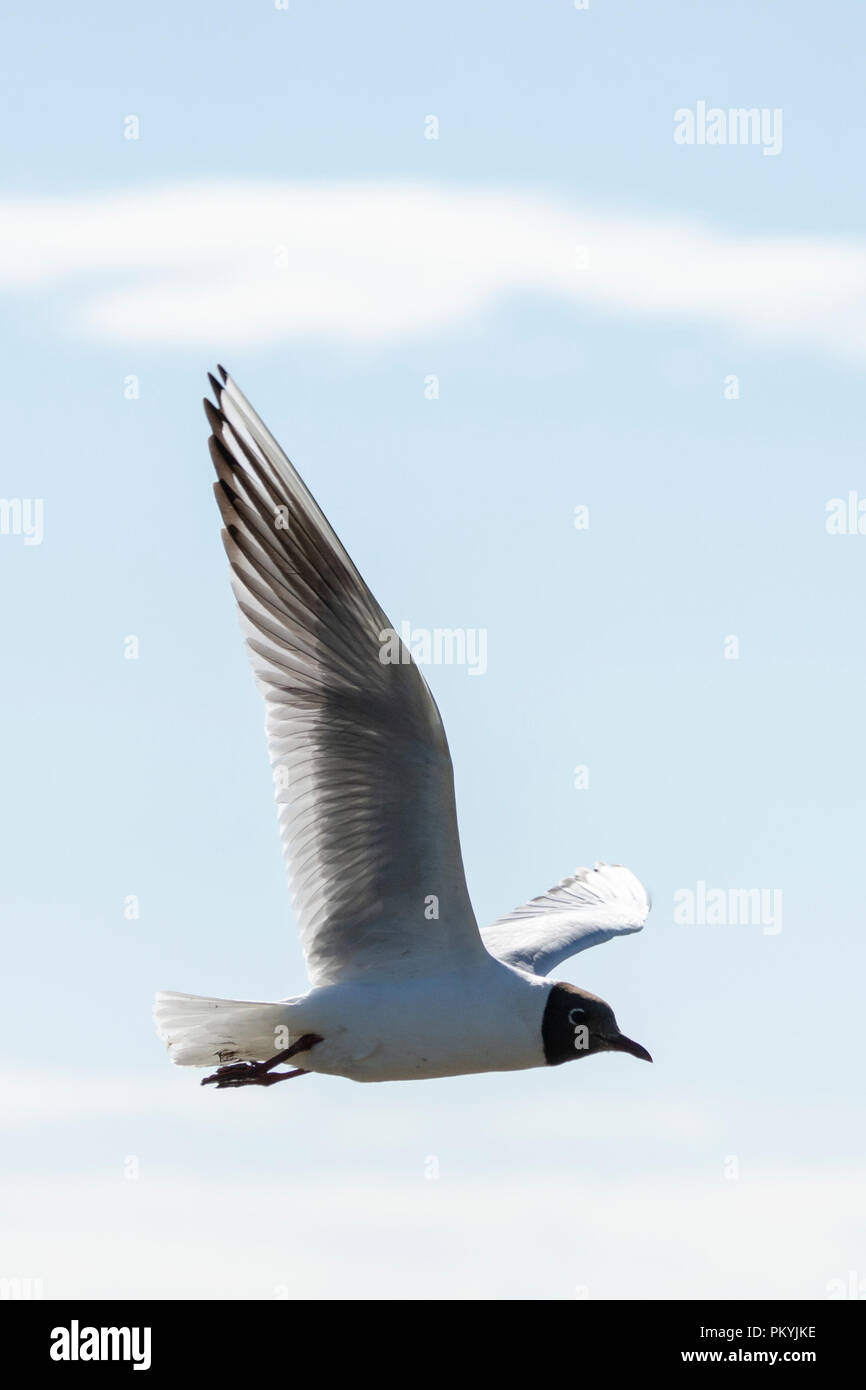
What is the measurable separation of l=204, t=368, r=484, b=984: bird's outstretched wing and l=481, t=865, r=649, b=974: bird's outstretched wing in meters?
1.61

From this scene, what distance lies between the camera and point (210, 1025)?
12.9 metres

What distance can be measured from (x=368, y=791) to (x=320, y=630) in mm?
930

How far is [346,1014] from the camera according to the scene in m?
12.8

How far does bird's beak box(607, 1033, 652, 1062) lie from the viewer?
1344 centimetres

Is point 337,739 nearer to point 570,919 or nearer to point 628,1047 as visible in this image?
point 628,1047

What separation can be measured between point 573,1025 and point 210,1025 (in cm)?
204

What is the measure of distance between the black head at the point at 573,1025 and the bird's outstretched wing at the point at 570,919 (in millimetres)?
1136

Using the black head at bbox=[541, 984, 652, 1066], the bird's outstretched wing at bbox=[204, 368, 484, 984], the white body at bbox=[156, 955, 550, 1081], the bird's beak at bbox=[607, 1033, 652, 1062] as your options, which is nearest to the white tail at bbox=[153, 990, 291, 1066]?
the white body at bbox=[156, 955, 550, 1081]

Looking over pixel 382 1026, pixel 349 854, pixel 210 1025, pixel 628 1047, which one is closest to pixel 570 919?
pixel 628 1047

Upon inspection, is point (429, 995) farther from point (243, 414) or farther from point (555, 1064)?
point (243, 414)

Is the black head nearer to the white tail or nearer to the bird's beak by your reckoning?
the bird's beak

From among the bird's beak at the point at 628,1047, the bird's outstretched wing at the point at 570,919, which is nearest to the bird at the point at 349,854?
the bird's beak at the point at 628,1047

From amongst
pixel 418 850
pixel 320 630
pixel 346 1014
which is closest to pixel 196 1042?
pixel 346 1014

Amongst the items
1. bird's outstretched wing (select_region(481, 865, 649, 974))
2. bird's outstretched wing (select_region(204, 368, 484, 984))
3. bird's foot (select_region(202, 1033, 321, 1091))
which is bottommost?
bird's foot (select_region(202, 1033, 321, 1091))
